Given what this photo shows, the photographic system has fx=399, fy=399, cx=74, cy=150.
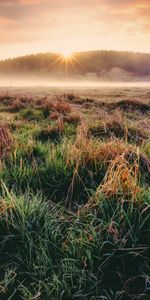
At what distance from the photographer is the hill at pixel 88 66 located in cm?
16750

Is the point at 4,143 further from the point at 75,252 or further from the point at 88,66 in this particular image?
the point at 88,66

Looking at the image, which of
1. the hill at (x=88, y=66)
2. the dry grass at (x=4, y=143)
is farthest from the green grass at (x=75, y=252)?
the hill at (x=88, y=66)

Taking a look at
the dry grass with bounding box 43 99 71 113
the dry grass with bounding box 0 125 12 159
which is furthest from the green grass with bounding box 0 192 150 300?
the dry grass with bounding box 43 99 71 113

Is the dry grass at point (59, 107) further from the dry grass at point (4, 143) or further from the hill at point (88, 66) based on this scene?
the hill at point (88, 66)

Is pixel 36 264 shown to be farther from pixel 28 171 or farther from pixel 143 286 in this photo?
pixel 28 171

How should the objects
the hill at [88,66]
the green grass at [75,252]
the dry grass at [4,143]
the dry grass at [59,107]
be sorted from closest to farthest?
1. the green grass at [75,252]
2. the dry grass at [4,143]
3. the dry grass at [59,107]
4. the hill at [88,66]

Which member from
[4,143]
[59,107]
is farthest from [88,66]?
[4,143]

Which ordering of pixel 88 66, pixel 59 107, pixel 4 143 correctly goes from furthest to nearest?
pixel 88 66, pixel 59 107, pixel 4 143

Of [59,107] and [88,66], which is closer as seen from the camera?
[59,107]

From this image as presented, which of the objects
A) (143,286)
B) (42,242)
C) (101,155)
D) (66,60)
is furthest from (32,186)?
(66,60)

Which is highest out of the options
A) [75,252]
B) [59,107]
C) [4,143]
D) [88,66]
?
[88,66]

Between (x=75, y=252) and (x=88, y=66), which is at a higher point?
(x=88, y=66)

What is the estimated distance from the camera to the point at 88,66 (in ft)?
563

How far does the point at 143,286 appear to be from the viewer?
277 cm
